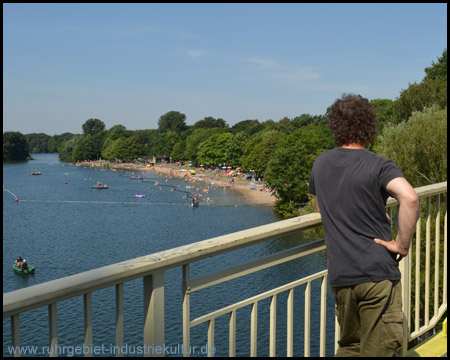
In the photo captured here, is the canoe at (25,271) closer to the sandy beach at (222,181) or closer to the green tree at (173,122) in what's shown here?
the sandy beach at (222,181)

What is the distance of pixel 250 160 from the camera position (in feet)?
286

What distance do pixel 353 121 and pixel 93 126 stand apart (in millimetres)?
198094

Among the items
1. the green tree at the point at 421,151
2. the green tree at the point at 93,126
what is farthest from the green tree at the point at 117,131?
the green tree at the point at 421,151

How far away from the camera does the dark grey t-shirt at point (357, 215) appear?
7.39ft

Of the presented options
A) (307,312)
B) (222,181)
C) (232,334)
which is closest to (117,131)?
(222,181)

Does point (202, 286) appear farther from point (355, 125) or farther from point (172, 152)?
point (172, 152)

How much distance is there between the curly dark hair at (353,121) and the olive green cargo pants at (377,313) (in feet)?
2.26

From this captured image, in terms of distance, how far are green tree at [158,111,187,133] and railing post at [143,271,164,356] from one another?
552ft

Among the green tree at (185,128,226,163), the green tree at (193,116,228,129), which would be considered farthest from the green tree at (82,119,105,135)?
the green tree at (185,128,226,163)

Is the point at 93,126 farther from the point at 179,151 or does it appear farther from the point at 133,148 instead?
the point at 179,151

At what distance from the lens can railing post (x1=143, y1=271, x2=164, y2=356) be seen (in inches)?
76.5

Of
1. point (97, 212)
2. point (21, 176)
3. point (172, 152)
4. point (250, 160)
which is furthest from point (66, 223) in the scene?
point (172, 152)

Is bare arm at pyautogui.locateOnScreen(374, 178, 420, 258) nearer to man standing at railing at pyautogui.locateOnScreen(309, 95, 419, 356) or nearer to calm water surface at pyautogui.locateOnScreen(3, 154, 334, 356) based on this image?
man standing at railing at pyautogui.locateOnScreen(309, 95, 419, 356)

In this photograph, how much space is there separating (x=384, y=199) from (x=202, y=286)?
0.92 meters
